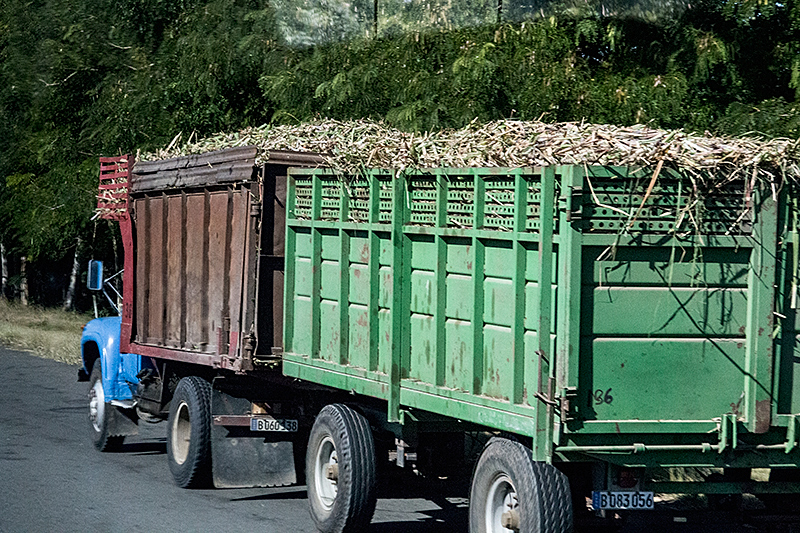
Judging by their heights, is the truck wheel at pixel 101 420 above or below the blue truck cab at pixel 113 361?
below

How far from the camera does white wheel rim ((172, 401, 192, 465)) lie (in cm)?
1080

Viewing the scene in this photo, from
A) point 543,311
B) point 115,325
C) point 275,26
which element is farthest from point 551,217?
point 275,26

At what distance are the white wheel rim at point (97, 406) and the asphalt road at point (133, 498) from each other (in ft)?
0.95

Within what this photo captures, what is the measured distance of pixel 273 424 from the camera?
983cm

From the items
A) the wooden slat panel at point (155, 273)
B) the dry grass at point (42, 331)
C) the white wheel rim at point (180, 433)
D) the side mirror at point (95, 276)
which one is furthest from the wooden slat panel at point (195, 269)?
the dry grass at point (42, 331)

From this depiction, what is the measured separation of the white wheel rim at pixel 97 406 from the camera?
1248 centimetres

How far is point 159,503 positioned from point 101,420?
9.69 feet

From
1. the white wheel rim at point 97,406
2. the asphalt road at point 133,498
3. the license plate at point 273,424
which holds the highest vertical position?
the license plate at point 273,424

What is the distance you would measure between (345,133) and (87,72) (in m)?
15.9

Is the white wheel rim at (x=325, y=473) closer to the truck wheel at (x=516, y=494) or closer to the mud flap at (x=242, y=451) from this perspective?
the mud flap at (x=242, y=451)

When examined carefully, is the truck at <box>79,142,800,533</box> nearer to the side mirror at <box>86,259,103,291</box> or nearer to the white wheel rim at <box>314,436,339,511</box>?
the white wheel rim at <box>314,436,339,511</box>

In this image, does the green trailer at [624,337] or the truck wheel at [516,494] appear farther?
the truck wheel at [516,494]

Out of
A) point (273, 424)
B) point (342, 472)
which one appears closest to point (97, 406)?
point (273, 424)

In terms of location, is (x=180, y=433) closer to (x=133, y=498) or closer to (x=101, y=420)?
(x=133, y=498)
